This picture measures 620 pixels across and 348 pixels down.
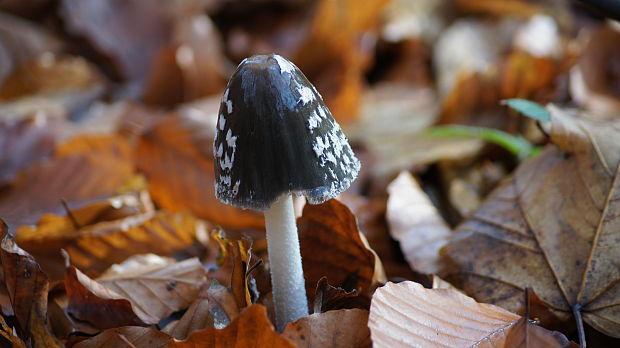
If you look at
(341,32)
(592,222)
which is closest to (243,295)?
(592,222)

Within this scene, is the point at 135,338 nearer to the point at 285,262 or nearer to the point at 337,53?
the point at 285,262

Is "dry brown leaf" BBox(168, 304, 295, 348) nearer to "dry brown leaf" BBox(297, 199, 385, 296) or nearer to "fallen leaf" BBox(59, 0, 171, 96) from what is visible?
"dry brown leaf" BBox(297, 199, 385, 296)

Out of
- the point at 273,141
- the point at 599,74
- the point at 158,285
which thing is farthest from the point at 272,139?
the point at 599,74

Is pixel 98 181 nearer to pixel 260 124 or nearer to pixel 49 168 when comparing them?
pixel 49 168

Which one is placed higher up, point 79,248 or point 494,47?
point 494,47

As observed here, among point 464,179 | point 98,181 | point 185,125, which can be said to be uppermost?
point 185,125

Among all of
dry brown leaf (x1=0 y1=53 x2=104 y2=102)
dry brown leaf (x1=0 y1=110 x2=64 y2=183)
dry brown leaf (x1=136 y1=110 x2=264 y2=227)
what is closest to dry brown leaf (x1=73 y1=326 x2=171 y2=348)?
dry brown leaf (x1=136 y1=110 x2=264 y2=227)
